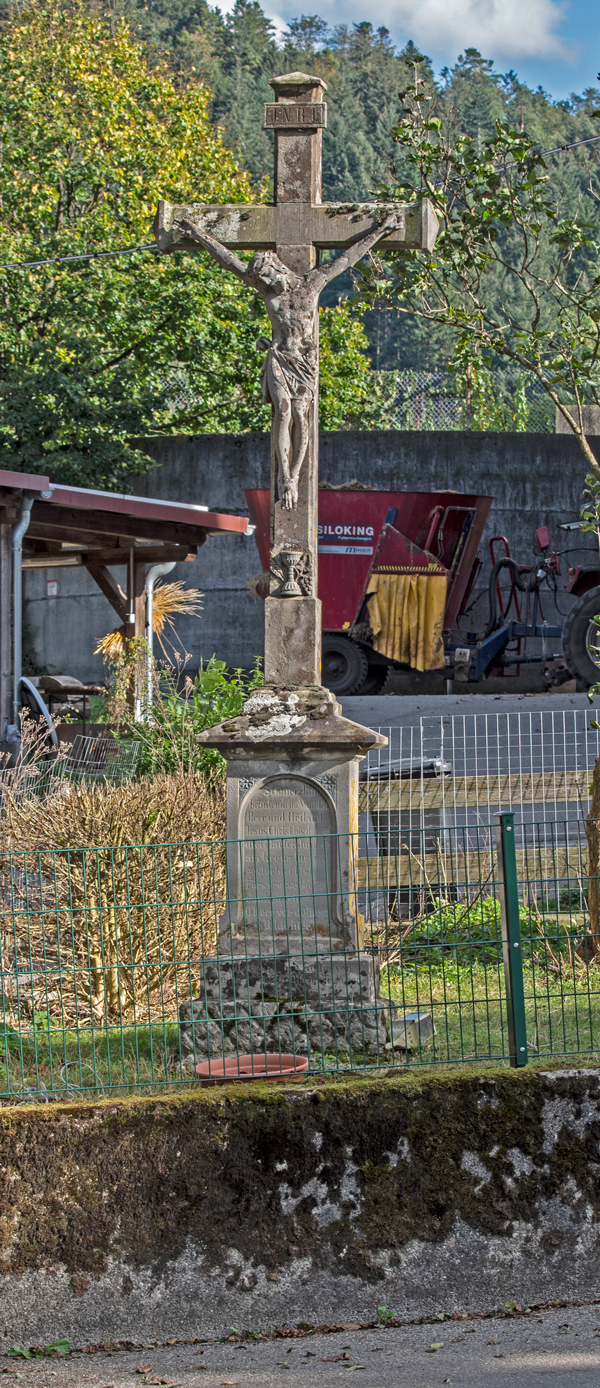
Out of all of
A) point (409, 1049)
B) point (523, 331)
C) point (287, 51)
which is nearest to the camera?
point (409, 1049)

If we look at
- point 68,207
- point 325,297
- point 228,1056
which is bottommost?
point 228,1056

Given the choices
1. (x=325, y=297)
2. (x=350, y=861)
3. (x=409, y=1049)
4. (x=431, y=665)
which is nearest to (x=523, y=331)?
(x=350, y=861)

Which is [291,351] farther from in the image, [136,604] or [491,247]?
[136,604]

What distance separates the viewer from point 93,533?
14.2 metres

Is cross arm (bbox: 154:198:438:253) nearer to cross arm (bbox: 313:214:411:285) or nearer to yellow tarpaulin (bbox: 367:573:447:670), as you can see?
cross arm (bbox: 313:214:411:285)

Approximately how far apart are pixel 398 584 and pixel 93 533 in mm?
4105

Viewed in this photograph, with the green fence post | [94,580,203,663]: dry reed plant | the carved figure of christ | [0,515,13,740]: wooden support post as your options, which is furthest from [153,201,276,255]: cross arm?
[94,580,203,663]: dry reed plant

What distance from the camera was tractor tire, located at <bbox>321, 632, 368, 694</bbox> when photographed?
16078mm

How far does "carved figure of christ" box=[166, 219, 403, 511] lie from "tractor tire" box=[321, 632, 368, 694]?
9.98 meters

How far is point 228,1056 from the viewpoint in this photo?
5176 mm

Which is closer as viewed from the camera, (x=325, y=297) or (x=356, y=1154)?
(x=356, y=1154)

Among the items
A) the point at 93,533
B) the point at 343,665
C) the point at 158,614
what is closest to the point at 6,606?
the point at 93,533

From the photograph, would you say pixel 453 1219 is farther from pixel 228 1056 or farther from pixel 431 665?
pixel 431 665

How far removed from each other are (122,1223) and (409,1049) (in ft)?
4.70
